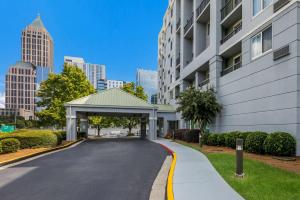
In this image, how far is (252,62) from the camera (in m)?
16.0

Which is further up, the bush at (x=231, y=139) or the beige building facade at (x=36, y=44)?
the beige building facade at (x=36, y=44)

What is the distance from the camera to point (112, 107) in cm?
2680

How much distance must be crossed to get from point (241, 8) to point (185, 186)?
16609 millimetres

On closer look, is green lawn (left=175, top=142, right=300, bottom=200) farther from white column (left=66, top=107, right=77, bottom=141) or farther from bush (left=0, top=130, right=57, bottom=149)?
white column (left=66, top=107, right=77, bottom=141)

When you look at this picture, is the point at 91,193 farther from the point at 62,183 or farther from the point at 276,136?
the point at 276,136

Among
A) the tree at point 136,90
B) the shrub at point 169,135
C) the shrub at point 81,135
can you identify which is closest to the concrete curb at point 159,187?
the shrub at point 81,135

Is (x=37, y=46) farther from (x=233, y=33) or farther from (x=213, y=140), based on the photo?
(x=213, y=140)

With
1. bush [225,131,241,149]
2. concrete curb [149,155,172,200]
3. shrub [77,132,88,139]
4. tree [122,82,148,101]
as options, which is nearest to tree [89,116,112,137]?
tree [122,82,148,101]

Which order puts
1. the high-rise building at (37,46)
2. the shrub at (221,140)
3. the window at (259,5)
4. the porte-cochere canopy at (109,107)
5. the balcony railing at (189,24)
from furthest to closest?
the high-rise building at (37,46) → the balcony railing at (189,24) → the porte-cochere canopy at (109,107) → the shrub at (221,140) → the window at (259,5)

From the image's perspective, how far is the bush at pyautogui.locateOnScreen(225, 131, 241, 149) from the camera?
15.9 m

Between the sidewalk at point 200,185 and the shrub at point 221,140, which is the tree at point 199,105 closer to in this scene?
the shrub at point 221,140

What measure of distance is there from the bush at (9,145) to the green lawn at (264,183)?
12.4m

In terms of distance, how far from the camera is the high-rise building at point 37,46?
18138 cm

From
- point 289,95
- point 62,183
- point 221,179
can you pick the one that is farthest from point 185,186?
point 289,95
